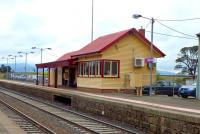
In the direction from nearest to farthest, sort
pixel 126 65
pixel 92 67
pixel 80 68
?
pixel 126 65, pixel 92 67, pixel 80 68

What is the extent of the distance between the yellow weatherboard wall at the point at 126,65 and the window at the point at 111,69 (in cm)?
35

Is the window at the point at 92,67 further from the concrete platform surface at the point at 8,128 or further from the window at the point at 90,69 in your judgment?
the concrete platform surface at the point at 8,128

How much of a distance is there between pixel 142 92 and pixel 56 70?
1973 centimetres

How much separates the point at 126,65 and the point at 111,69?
5.15 feet

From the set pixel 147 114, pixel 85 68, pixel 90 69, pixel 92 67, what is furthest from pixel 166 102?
pixel 85 68

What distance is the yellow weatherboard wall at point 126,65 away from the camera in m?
37.4

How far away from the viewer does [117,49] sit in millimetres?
38312

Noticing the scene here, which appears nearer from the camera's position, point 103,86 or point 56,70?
point 103,86

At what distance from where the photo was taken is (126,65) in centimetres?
3859

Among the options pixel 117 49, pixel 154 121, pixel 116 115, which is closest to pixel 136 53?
pixel 117 49

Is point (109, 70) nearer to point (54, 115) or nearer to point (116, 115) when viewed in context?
point (54, 115)

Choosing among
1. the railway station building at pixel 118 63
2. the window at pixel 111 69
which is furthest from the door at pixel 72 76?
the window at pixel 111 69

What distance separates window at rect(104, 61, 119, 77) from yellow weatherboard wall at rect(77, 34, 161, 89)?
0.35m

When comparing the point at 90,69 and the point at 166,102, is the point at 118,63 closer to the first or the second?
the point at 90,69
